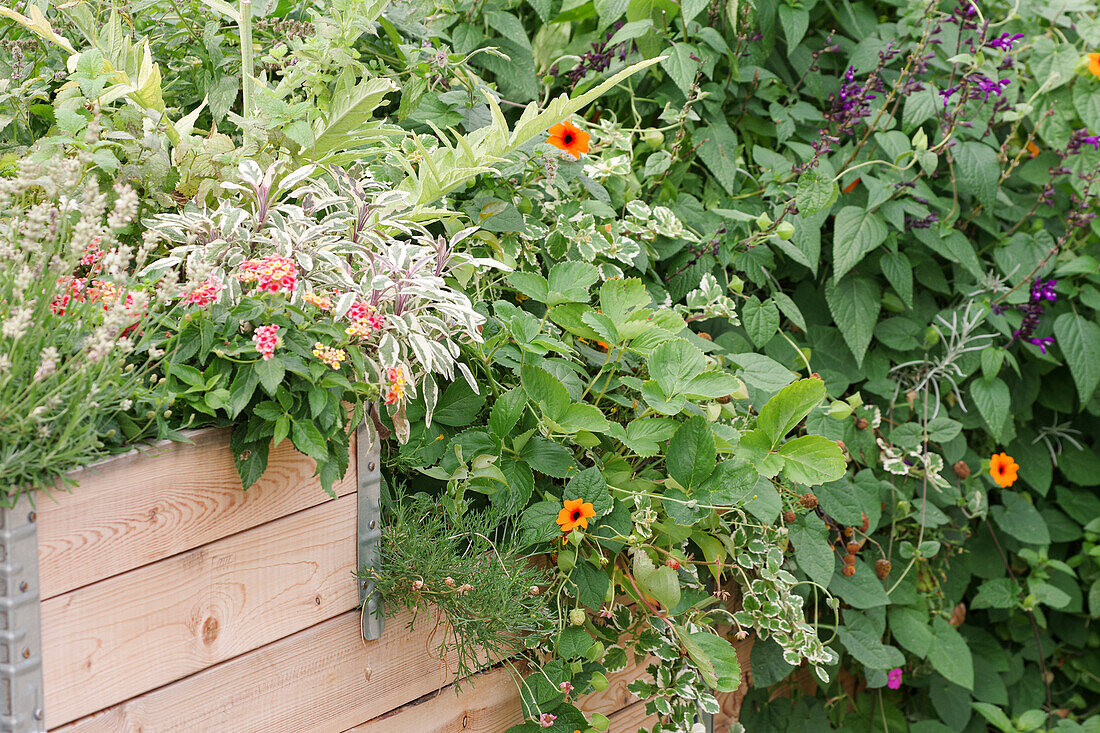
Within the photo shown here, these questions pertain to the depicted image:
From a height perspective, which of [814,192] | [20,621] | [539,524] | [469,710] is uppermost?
[20,621]

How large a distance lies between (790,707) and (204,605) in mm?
1115

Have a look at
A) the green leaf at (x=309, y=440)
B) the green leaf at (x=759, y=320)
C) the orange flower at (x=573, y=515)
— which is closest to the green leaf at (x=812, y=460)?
the orange flower at (x=573, y=515)

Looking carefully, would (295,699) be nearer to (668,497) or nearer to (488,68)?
(668,497)

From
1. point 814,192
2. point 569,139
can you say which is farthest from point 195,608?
point 814,192

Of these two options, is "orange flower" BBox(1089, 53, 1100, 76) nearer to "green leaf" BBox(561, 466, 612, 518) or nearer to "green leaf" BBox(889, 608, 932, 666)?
"green leaf" BBox(889, 608, 932, 666)

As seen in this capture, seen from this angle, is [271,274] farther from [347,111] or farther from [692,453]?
[692,453]

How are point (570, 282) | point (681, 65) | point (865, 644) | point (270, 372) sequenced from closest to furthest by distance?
point (270, 372) → point (570, 282) → point (865, 644) → point (681, 65)

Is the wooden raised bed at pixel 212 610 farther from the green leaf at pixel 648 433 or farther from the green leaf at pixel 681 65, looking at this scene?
the green leaf at pixel 681 65

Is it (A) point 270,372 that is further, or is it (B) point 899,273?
(B) point 899,273

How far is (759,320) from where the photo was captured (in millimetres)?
1449

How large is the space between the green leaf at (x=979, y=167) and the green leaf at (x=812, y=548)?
78 cm

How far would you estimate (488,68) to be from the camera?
5.04ft

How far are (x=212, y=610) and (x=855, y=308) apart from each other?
1261 millimetres

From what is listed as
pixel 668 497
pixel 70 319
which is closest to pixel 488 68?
pixel 668 497
